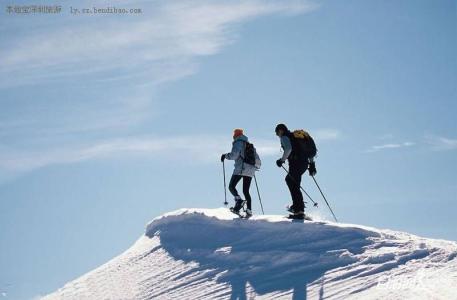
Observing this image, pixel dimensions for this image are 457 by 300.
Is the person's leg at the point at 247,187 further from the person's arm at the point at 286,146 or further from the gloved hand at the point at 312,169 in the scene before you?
the person's arm at the point at 286,146

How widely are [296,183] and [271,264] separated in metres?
2.68

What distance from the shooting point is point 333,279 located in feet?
33.8

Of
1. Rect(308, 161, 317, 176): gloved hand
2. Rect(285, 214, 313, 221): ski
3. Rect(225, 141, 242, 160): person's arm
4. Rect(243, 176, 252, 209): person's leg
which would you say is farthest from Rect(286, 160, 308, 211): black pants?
Rect(225, 141, 242, 160): person's arm

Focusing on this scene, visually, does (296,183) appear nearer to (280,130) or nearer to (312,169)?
(312,169)

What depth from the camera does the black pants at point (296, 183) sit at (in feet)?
44.7

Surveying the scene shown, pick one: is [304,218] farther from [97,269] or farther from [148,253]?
[97,269]

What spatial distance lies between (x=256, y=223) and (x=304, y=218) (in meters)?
1.15

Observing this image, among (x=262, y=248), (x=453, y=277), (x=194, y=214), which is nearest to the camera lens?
(x=453, y=277)

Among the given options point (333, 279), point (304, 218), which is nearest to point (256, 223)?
point (304, 218)

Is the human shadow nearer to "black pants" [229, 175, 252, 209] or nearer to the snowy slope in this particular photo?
→ the snowy slope

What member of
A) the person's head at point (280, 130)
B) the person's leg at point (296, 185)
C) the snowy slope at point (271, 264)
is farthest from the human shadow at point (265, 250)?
the person's head at point (280, 130)

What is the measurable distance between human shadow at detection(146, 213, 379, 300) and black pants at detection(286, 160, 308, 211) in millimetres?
983

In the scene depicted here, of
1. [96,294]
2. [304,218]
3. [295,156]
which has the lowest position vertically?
[96,294]

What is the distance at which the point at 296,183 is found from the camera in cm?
1362
